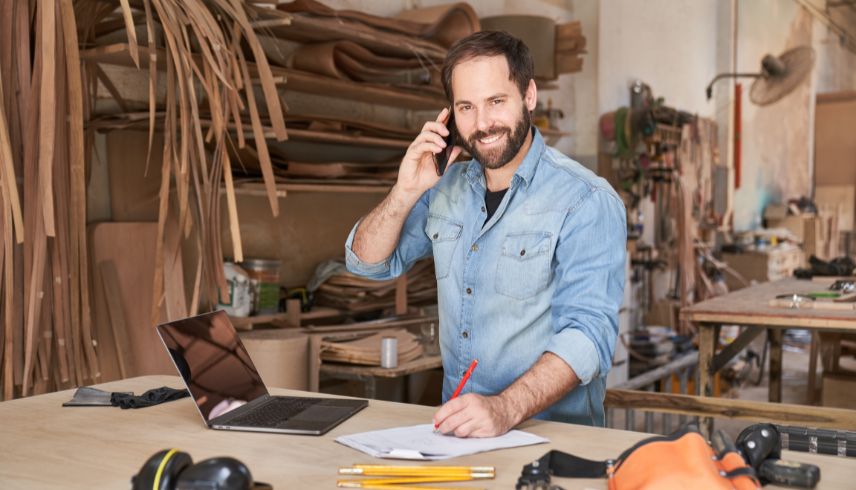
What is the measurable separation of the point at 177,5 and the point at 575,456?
1931 mm

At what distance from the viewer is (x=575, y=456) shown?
157 cm

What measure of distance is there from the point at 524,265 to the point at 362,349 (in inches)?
72.4

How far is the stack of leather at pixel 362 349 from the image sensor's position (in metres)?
3.96

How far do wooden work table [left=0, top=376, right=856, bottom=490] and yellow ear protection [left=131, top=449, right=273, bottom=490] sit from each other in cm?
29

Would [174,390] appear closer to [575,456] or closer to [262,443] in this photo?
[262,443]

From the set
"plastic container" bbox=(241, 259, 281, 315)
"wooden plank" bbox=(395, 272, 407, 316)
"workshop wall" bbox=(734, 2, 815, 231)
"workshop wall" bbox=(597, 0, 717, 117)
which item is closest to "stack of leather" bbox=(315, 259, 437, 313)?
"wooden plank" bbox=(395, 272, 407, 316)

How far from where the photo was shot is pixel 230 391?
2.00 metres

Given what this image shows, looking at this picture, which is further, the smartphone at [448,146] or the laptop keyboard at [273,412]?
the smartphone at [448,146]

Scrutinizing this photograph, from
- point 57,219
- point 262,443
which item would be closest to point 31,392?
point 57,219

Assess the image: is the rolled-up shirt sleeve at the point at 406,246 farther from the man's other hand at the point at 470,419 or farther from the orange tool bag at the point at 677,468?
the orange tool bag at the point at 677,468

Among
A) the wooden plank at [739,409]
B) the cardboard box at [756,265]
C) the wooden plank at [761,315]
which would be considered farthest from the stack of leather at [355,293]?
the cardboard box at [756,265]

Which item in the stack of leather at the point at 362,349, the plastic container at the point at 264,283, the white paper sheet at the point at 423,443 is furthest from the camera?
the plastic container at the point at 264,283

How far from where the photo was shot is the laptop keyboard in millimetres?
1873

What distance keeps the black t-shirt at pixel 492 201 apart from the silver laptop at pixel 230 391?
1.98ft
